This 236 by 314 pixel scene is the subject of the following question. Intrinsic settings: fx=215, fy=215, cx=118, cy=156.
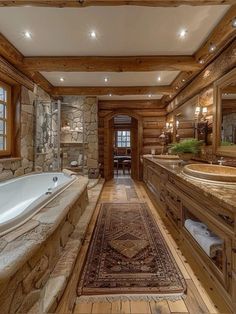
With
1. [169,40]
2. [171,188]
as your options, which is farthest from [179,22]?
[171,188]

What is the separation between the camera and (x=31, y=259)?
1438 mm

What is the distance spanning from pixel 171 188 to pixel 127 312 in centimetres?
162

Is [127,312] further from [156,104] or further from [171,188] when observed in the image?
[156,104]

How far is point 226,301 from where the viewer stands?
1.44 metres

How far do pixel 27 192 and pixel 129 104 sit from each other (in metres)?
4.39

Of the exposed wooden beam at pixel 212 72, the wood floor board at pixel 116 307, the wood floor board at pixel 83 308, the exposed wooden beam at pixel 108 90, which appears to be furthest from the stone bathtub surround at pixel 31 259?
the exposed wooden beam at pixel 108 90

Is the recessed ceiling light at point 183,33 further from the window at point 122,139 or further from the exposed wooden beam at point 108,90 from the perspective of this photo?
the window at point 122,139

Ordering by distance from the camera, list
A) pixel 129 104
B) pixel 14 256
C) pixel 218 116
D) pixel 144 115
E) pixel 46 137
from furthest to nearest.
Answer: pixel 144 115, pixel 129 104, pixel 46 137, pixel 218 116, pixel 14 256

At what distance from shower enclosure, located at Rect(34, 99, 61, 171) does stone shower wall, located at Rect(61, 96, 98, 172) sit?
1.50 ft

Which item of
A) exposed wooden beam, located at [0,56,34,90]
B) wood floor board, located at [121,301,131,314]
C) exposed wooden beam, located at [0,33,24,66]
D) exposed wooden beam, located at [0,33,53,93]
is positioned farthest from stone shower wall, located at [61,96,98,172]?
wood floor board, located at [121,301,131,314]

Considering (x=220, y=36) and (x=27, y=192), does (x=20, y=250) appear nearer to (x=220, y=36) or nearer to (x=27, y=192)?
(x=27, y=192)

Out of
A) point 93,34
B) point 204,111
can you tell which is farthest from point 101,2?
point 204,111

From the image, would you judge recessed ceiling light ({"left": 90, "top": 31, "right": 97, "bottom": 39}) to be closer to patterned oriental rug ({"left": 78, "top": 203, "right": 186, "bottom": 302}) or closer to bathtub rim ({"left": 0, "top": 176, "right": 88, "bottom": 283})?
bathtub rim ({"left": 0, "top": 176, "right": 88, "bottom": 283})

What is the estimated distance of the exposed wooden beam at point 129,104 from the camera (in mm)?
6957
